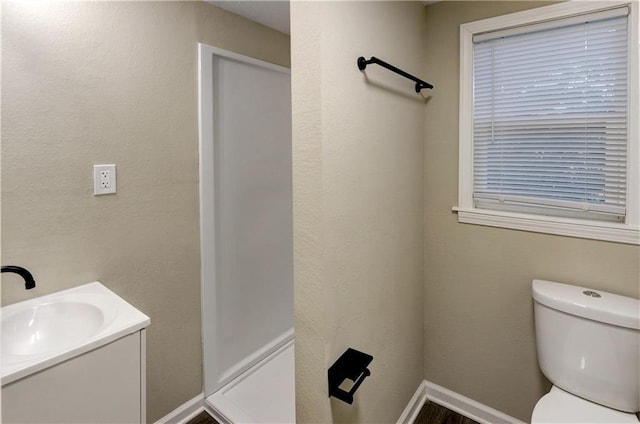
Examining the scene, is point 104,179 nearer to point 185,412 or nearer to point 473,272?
point 185,412

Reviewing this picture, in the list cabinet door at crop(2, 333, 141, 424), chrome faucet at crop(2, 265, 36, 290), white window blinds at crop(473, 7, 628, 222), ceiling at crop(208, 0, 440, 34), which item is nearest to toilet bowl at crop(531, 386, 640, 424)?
white window blinds at crop(473, 7, 628, 222)

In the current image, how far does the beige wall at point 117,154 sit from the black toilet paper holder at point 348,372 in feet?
3.38

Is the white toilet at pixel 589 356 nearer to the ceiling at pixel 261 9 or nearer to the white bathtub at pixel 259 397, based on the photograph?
the white bathtub at pixel 259 397

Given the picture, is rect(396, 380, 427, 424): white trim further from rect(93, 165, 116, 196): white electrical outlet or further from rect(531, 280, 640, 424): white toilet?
rect(93, 165, 116, 196): white electrical outlet

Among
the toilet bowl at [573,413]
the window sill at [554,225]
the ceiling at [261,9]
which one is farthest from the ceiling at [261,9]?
the toilet bowl at [573,413]

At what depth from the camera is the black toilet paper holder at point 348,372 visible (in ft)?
4.06

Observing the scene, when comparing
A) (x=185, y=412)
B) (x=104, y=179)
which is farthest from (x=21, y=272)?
(x=185, y=412)

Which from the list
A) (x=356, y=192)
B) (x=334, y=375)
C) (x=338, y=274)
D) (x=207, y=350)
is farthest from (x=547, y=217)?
(x=207, y=350)

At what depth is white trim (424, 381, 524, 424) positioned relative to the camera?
185 centimetres

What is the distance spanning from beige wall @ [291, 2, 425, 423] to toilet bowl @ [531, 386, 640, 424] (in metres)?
0.62

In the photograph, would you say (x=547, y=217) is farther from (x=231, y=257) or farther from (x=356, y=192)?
(x=231, y=257)

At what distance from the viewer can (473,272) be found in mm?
1881

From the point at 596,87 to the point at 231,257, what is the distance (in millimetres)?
2044

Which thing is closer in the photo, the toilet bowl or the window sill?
the toilet bowl
